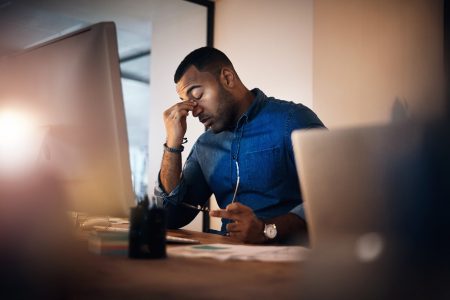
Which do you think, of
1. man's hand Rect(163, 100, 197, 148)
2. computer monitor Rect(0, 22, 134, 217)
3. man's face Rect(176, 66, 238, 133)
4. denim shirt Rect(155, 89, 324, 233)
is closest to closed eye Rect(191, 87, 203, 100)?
man's face Rect(176, 66, 238, 133)

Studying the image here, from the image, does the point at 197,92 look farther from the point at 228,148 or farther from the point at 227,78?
the point at 228,148

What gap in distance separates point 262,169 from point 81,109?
111 centimetres

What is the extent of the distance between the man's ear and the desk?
1.47 meters

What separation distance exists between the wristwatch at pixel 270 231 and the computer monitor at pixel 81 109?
519 mm

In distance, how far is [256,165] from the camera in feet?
Result: 6.63

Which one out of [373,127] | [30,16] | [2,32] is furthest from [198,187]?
[2,32]

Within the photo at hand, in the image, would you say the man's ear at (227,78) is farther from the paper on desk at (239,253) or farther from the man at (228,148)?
the paper on desk at (239,253)

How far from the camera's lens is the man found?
78.6 inches

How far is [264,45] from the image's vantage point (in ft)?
12.9

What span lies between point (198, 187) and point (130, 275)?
1.49m

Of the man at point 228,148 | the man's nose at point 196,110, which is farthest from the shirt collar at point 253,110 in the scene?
the man's nose at point 196,110

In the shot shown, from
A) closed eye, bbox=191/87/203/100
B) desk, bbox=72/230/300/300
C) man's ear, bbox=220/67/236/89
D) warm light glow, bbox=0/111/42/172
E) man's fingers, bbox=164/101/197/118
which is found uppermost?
man's ear, bbox=220/67/236/89

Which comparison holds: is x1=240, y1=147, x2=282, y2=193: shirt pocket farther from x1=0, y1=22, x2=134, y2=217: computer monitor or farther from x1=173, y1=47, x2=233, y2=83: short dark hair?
x1=0, y1=22, x2=134, y2=217: computer monitor

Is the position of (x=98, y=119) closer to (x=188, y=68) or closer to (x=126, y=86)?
(x=188, y=68)
